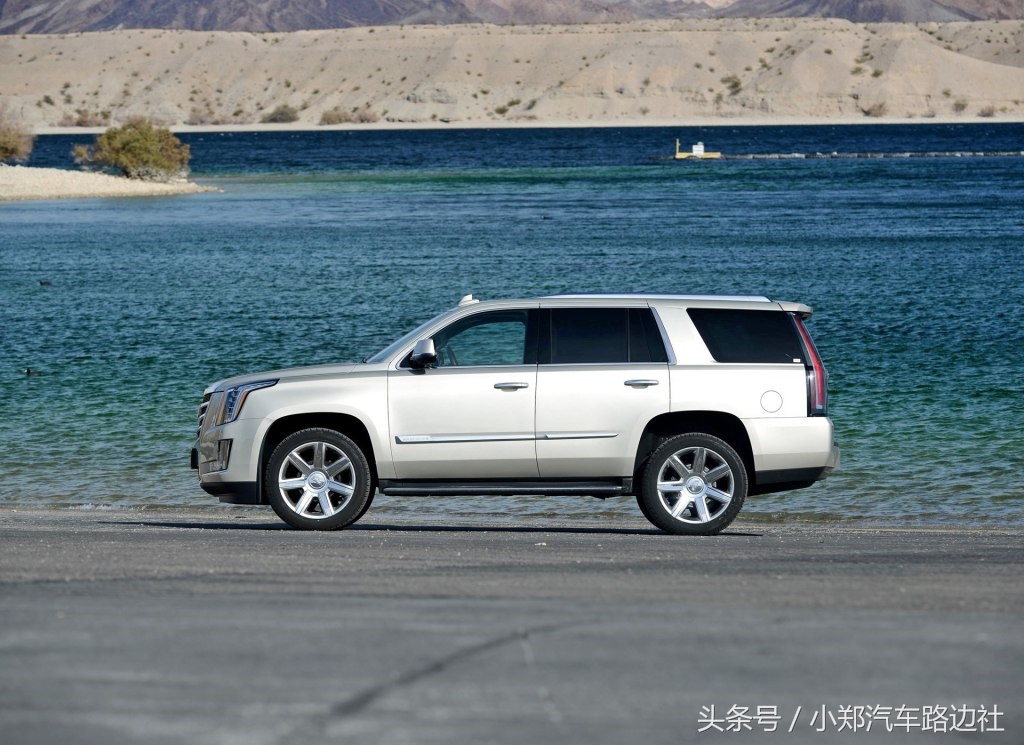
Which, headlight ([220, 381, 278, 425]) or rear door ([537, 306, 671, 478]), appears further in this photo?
headlight ([220, 381, 278, 425])

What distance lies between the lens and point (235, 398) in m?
12.1

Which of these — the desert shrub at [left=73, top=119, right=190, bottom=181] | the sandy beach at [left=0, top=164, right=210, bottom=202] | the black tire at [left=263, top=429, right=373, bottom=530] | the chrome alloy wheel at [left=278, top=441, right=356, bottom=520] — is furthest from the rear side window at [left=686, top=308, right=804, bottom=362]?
the desert shrub at [left=73, top=119, right=190, bottom=181]

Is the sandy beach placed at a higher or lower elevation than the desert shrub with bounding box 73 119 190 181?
lower

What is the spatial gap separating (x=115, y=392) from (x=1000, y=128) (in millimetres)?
188225

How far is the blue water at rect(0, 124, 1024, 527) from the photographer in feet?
59.5

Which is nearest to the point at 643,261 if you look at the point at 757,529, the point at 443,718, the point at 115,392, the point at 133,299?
the point at 133,299

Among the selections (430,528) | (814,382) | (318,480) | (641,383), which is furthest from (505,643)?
(430,528)

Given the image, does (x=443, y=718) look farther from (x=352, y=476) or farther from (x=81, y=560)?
(x=352, y=476)

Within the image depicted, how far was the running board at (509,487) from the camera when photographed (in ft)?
39.0

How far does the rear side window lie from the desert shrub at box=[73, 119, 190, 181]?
86.1 m

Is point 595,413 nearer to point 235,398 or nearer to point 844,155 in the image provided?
point 235,398

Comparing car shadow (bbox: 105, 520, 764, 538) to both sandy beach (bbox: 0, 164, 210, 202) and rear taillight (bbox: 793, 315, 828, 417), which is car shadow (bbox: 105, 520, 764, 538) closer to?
rear taillight (bbox: 793, 315, 828, 417)

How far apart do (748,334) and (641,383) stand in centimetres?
90

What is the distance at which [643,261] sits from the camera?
4991cm
